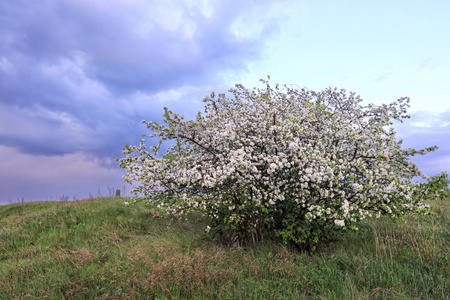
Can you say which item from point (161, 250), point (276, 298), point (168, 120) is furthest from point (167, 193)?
point (276, 298)

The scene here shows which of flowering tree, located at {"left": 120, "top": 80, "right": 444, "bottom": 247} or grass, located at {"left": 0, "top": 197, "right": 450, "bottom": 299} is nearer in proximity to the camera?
grass, located at {"left": 0, "top": 197, "right": 450, "bottom": 299}

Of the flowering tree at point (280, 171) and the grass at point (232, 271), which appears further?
the flowering tree at point (280, 171)

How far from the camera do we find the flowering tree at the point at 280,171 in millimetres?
7367

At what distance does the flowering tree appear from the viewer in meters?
7.37

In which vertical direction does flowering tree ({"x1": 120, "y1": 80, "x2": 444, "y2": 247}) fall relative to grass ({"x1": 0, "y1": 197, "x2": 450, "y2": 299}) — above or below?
above

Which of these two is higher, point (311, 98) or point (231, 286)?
point (311, 98)

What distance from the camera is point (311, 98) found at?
11320 mm

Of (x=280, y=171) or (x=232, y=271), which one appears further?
(x=280, y=171)

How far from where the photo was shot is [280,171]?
26.4ft

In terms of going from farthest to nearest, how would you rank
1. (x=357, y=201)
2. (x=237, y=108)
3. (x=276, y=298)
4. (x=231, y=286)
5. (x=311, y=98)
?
1. (x=311, y=98)
2. (x=237, y=108)
3. (x=357, y=201)
4. (x=231, y=286)
5. (x=276, y=298)

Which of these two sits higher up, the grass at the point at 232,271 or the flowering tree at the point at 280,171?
the flowering tree at the point at 280,171

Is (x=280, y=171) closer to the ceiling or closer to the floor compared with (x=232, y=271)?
closer to the ceiling

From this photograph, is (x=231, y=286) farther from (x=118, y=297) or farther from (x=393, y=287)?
(x=393, y=287)

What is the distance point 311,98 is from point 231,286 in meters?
8.18
